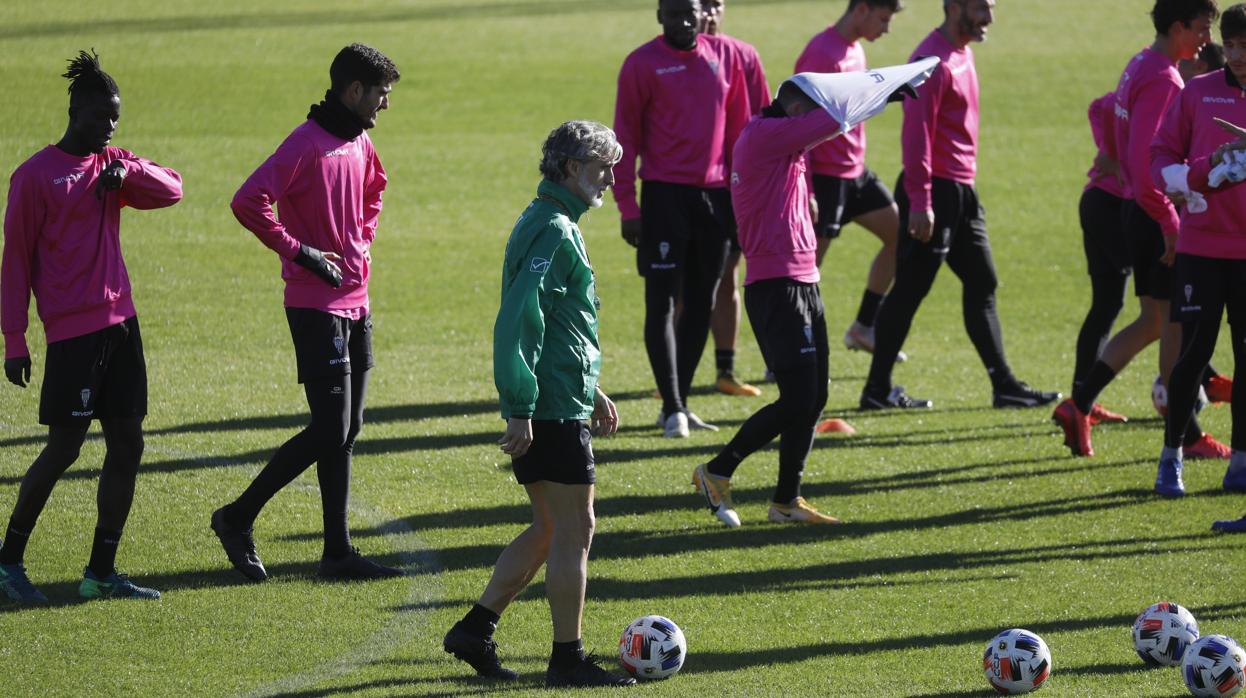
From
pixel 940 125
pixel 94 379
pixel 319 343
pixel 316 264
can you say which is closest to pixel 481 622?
pixel 319 343

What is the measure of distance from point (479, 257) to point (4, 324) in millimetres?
9313

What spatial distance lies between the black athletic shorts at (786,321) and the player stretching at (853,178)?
2.81 metres

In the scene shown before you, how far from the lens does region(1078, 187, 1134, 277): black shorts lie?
32.8 ft

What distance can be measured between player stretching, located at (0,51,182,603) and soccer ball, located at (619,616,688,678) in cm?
218

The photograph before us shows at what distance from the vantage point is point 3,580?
260 inches

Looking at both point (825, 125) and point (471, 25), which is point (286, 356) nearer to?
point (825, 125)

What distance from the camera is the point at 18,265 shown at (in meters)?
6.49

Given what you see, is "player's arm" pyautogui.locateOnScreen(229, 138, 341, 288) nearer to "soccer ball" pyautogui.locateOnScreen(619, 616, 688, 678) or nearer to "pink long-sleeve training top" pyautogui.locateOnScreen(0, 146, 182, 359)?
"pink long-sleeve training top" pyautogui.locateOnScreen(0, 146, 182, 359)

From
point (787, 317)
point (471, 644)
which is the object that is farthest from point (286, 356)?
point (471, 644)

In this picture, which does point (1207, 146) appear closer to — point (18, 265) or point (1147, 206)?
point (1147, 206)

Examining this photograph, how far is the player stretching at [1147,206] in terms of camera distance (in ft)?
28.1

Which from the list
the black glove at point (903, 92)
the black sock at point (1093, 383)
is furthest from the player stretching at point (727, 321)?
the black glove at point (903, 92)

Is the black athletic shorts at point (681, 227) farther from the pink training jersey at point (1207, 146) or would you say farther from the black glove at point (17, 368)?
the black glove at point (17, 368)

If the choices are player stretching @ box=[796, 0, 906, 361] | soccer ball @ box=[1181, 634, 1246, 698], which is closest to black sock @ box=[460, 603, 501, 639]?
soccer ball @ box=[1181, 634, 1246, 698]
